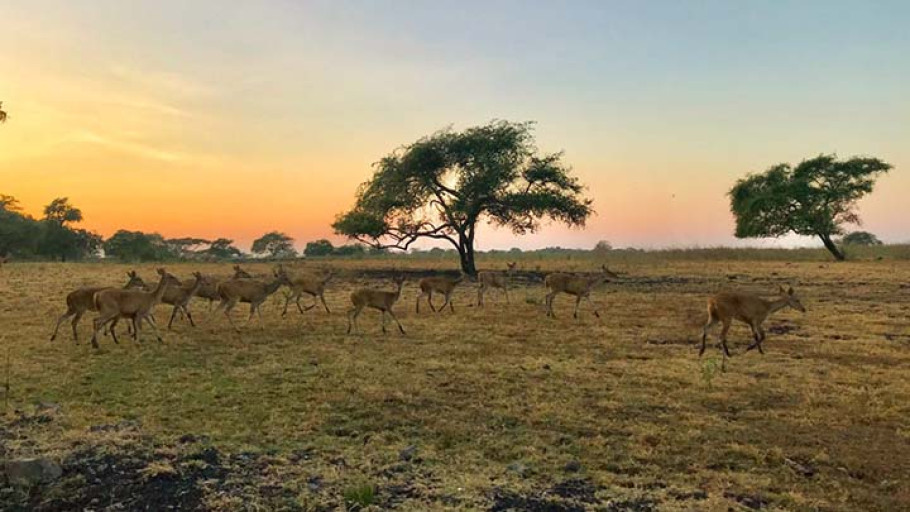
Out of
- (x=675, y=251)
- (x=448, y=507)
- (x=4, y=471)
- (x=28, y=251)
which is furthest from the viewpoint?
(x=28, y=251)

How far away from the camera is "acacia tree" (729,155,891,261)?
47562 mm

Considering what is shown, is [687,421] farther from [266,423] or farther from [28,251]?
[28,251]

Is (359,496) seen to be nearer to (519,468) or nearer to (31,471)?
(519,468)

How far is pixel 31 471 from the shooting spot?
600 cm

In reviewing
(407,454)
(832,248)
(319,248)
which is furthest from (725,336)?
(319,248)

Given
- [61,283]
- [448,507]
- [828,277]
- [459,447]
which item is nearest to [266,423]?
[459,447]

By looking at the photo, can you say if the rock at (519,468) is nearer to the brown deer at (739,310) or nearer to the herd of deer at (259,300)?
the herd of deer at (259,300)

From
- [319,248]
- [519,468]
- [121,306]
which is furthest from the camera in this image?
[319,248]

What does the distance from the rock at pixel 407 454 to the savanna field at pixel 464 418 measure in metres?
0.04

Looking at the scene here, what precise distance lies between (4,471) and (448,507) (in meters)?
4.21

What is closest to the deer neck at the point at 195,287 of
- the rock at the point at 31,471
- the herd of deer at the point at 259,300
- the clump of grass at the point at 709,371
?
the herd of deer at the point at 259,300

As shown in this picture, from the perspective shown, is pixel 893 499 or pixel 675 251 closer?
pixel 893 499

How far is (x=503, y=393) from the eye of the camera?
9.18 m

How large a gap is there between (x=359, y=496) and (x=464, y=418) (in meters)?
2.65
